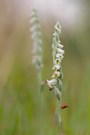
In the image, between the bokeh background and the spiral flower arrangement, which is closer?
the spiral flower arrangement

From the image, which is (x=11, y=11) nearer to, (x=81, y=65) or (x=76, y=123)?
(x=81, y=65)

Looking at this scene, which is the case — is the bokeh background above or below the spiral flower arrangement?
above

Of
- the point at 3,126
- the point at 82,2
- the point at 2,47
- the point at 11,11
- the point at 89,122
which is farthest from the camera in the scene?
the point at 82,2

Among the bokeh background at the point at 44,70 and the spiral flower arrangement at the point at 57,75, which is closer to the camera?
the spiral flower arrangement at the point at 57,75

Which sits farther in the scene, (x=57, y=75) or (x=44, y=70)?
(x=44, y=70)

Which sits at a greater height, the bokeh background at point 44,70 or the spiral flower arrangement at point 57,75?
the bokeh background at point 44,70


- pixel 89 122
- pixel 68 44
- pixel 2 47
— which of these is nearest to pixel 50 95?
pixel 89 122

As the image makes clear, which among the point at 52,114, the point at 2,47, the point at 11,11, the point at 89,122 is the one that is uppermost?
the point at 11,11

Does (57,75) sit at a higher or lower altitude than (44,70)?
lower
